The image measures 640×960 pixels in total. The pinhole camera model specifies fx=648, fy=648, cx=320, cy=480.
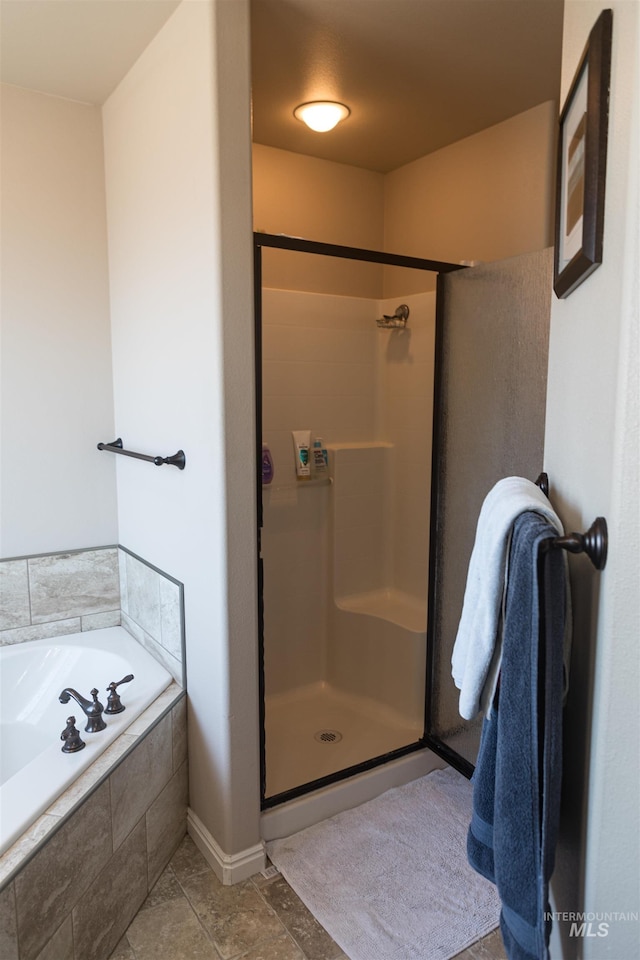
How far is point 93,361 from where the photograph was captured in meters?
2.58

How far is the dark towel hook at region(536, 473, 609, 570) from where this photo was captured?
3.04 ft

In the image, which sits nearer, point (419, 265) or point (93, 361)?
point (419, 265)

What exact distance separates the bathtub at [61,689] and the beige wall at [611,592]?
4.01ft

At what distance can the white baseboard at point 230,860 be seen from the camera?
6.42 feet

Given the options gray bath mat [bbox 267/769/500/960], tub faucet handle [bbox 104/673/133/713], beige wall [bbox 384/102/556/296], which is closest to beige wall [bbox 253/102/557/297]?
beige wall [bbox 384/102/556/296]

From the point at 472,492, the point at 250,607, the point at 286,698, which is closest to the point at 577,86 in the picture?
the point at 472,492

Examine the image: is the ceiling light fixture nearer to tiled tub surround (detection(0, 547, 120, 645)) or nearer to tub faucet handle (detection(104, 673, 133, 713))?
tiled tub surround (detection(0, 547, 120, 645))

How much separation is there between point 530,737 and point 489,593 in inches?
9.4

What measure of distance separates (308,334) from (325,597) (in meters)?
1.24

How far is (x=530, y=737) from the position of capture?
3.16 ft

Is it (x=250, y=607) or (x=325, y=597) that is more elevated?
(x=250, y=607)

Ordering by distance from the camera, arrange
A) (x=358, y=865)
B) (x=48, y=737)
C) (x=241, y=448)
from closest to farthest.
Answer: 1. (x=241, y=448)
2. (x=358, y=865)
3. (x=48, y=737)

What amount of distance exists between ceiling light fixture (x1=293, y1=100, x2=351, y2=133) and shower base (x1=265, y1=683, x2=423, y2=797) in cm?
242

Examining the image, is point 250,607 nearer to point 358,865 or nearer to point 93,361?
point 358,865
